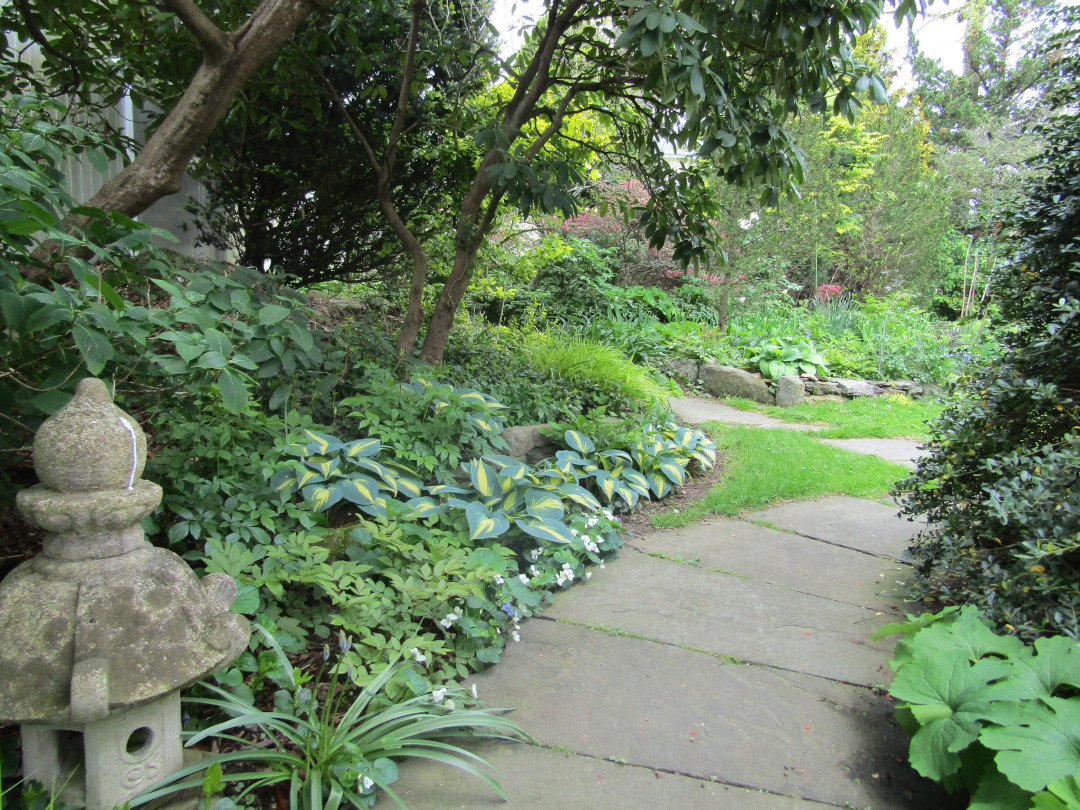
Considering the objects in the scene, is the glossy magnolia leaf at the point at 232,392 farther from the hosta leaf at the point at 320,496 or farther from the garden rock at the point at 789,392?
the garden rock at the point at 789,392

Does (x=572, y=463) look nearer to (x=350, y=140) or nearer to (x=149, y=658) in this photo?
(x=149, y=658)

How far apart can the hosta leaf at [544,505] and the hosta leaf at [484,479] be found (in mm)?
149

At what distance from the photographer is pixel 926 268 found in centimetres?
1355

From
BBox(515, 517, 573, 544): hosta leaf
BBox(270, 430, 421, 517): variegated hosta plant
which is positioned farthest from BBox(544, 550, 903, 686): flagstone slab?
BBox(270, 430, 421, 517): variegated hosta plant

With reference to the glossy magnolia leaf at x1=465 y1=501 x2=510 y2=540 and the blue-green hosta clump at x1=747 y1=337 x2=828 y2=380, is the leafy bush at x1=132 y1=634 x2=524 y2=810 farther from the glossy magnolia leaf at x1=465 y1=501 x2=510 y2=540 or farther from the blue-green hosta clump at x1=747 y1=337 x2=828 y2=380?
the blue-green hosta clump at x1=747 y1=337 x2=828 y2=380

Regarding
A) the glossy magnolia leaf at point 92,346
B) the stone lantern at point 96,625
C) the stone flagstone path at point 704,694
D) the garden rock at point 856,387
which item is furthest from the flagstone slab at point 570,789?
the garden rock at point 856,387

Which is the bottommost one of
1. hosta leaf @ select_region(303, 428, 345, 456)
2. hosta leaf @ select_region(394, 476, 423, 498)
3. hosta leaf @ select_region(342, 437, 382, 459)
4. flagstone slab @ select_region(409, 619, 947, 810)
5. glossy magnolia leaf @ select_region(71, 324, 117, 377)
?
flagstone slab @ select_region(409, 619, 947, 810)

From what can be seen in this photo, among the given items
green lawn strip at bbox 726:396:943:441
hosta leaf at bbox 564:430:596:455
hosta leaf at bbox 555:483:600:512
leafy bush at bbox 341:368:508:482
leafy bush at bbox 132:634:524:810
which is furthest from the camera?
green lawn strip at bbox 726:396:943:441

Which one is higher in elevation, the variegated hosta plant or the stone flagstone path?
the variegated hosta plant

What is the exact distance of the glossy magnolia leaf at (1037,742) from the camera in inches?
51.1

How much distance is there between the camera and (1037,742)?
136 cm

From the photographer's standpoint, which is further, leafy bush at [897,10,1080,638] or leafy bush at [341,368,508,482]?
leafy bush at [341,368,508,482]

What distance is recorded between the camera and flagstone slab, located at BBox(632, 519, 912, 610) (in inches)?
111

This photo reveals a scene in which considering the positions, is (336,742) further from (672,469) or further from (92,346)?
(672,469)
